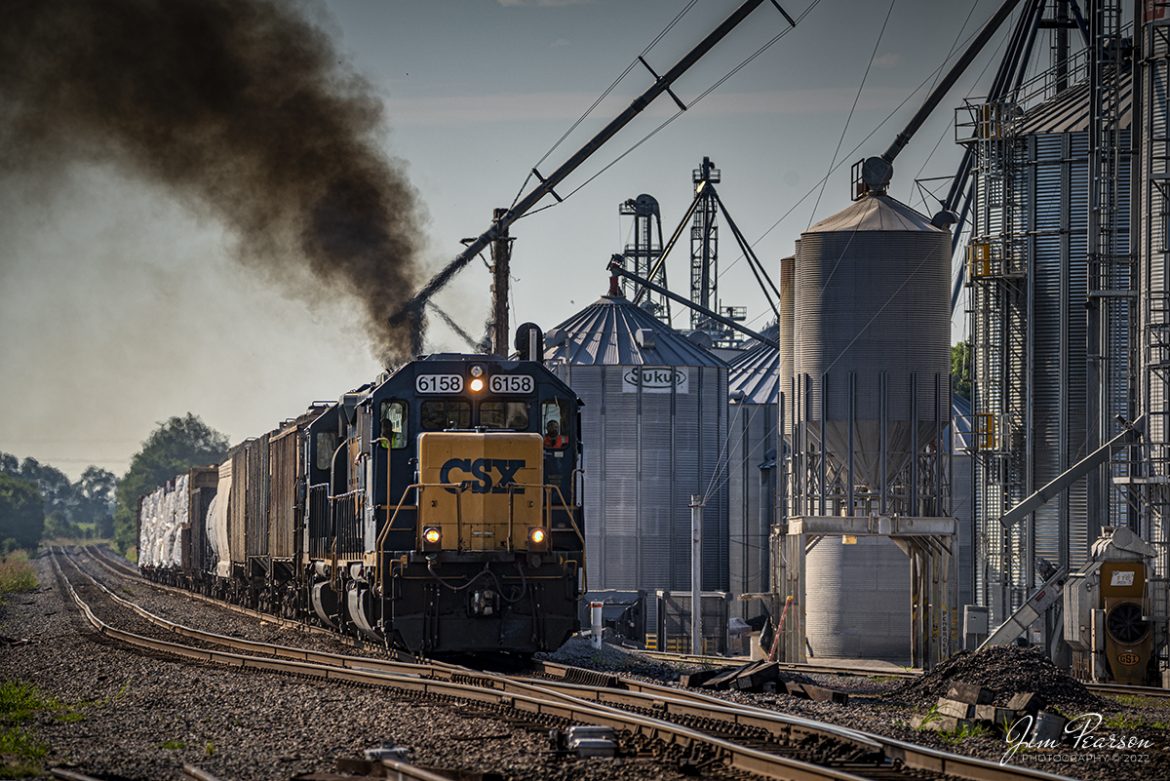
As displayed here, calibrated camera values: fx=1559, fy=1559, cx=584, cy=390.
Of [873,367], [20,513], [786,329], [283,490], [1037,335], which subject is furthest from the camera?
[20,513]

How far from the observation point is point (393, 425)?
19.4 meters

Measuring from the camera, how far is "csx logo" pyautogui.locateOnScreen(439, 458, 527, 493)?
18953 mm

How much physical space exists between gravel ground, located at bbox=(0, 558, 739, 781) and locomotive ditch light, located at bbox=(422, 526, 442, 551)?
88.3 inches

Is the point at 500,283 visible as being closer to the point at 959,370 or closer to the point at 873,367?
the point at 873,367

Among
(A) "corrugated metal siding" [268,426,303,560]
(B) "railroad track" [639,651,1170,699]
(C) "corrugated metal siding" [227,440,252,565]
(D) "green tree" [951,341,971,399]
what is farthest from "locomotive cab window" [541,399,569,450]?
(D) "green tree" [951,341,971,399]

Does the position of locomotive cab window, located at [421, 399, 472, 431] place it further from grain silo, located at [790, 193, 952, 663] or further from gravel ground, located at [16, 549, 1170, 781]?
grain silo, located at [790, 193, 952, 663]

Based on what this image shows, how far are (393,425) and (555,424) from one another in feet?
6.72

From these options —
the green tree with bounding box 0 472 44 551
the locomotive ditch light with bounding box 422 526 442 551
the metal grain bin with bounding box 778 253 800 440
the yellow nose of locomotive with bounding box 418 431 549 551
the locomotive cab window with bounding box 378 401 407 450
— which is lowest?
the green tree with bounding box 0 472 44 551

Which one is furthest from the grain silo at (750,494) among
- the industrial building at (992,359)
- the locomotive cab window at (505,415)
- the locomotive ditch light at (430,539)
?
the locomotive ditch light at (430,539)

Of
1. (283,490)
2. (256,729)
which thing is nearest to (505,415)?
(256,729)

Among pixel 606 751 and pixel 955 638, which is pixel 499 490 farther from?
pixel 955 638

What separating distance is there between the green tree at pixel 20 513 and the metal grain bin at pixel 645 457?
304 feet

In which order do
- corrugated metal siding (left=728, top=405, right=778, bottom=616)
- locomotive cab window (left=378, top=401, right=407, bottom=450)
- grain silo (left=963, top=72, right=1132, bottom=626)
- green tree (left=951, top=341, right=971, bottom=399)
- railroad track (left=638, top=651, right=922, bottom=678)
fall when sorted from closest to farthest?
locomotive cab window (left=378, top=401, right=407, bottom=450)
railroad track (left=638, top=651, right=922, bottom=678)
grain silo (left=963, top=72, right=1132, bottom=626)
corrugated metal siding (left=728, top=405, right=778, bottom=616)
green tree (left=951, top=341, right=971, bottom=399)

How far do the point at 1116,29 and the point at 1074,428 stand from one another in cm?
739
